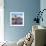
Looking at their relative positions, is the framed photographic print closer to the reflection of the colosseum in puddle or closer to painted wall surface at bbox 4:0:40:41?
the reflection of the colosseum in puddle

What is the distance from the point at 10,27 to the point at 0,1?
1.17 meters

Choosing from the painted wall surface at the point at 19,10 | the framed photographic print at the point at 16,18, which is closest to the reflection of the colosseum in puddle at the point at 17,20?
the framed photographic print at the point at 16,18

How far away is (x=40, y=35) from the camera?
2697 millimetres

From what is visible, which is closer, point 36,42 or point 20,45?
point 36,42

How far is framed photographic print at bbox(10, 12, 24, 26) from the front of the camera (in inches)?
216

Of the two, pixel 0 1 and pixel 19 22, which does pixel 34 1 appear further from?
pixel 0 1

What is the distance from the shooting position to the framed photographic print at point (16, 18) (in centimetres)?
548

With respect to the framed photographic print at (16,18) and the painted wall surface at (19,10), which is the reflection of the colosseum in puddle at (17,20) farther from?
the painted wall surface at (19,10)

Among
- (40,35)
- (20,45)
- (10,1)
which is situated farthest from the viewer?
(10,1)

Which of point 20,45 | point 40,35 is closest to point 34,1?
point 20,45

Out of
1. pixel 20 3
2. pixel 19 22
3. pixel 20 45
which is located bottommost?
pixel 20 45

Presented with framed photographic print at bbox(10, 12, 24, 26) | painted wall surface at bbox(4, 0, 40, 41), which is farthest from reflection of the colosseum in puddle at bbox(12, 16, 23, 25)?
painted wall surface at bbox(4, 0, 40, 41)

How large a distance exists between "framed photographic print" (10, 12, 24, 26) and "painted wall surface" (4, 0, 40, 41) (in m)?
0.13

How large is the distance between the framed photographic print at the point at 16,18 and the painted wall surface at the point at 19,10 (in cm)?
13
